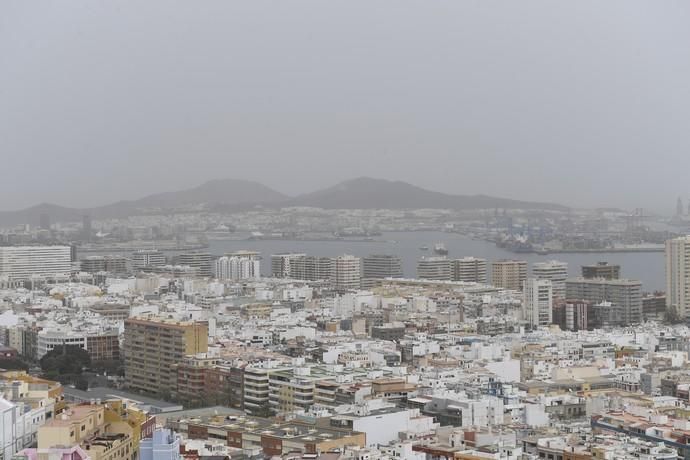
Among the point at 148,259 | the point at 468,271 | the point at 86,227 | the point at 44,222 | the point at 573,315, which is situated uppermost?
the point at 44,222

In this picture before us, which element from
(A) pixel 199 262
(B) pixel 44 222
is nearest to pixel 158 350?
(A) pixel 199 262

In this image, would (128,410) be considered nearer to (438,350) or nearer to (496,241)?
(438,350)

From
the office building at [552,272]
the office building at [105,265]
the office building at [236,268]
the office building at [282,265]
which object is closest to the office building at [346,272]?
the office building at [282,265]

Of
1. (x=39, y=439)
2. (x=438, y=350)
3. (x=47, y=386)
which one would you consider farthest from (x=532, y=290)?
(x=39, y=439)

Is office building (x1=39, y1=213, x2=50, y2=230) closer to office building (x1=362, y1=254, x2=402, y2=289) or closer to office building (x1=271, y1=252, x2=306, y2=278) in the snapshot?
office building (x1=271, y1=252, x2=306, y2=278)

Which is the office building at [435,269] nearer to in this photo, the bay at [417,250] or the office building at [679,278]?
the bay at [417,250]

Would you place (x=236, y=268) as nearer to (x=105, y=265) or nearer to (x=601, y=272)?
(x=105, y=265)
